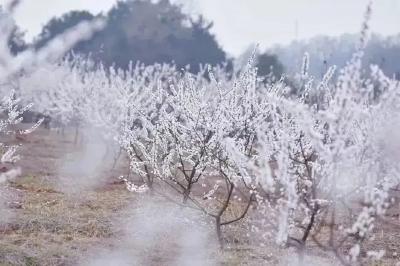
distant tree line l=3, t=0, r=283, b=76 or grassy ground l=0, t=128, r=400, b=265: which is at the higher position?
distant tree line l=3, t=0, r=283, b=76

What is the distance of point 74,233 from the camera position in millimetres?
12961

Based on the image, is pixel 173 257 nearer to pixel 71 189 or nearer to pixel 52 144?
pixel 71 189

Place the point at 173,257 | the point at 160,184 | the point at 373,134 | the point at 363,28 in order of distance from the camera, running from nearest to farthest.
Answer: the point at 363,28 < the point at 373,134 < the point at 173,257 < the point at 160,184

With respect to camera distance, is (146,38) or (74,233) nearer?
(74,233)

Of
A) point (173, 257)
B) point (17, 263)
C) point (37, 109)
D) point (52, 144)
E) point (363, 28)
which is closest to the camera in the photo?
point (363, 28)

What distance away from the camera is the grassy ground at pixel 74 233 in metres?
11.4

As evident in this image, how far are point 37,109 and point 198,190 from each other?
23779 mm

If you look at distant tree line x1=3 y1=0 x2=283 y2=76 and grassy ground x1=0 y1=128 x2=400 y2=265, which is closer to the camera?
grassy ground x1=0 y1=128 x2=400 y2=265

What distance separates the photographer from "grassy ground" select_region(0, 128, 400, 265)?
11.4m

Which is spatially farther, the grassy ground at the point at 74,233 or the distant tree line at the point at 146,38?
the distant tree line at the point at 146,38

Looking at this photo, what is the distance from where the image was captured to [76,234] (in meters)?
12.9

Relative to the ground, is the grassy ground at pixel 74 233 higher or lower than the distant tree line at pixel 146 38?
lower

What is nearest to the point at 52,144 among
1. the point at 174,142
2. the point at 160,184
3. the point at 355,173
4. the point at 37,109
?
the point at 37,109

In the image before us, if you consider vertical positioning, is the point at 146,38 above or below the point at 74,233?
above
